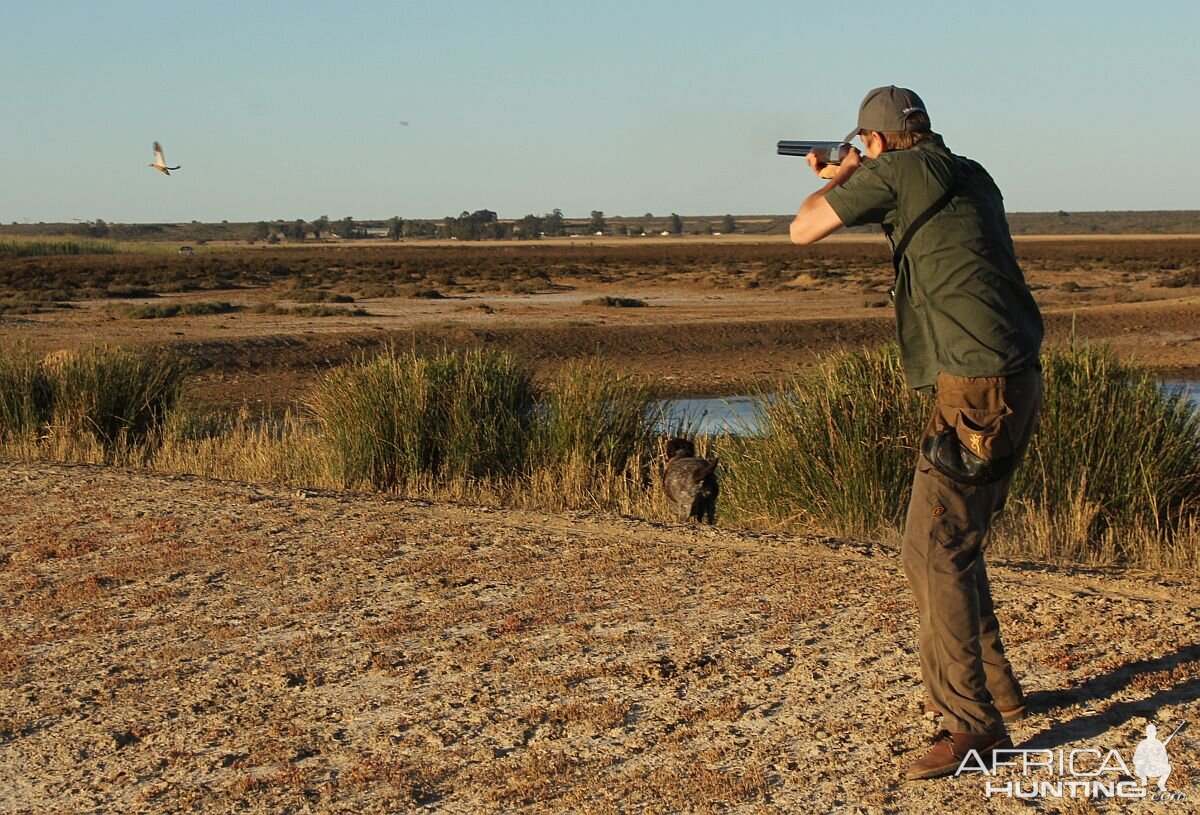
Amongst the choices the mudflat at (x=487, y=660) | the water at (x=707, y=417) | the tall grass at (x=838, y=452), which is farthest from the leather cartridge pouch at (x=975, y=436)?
the water at (x=707, y=417)

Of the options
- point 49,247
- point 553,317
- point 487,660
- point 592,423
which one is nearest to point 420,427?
point 592,423

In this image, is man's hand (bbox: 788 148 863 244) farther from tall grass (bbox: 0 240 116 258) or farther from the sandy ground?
tall grass (bbox: 0 240 116 258)

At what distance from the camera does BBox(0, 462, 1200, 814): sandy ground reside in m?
4.97

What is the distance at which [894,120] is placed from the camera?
16.5 ft

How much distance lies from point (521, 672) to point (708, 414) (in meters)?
14.6

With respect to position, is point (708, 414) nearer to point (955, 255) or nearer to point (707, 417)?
point (707, 417)

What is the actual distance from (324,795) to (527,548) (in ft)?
12.2

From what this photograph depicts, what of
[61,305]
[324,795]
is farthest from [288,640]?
[61,305]

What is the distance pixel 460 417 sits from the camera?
12836 millimetres

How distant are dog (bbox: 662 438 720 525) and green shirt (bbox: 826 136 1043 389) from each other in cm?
502

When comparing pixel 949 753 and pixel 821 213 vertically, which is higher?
pixel 821 213

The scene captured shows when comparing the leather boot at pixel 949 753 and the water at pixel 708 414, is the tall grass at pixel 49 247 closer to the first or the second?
the water at pixel 708 414

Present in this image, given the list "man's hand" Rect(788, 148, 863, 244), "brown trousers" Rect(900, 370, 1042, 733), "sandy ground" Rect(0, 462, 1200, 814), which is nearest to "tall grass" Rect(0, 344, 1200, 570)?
"sandy ground" Rect(0, 462, 1200, 814)

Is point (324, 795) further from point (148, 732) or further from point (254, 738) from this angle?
point (148, 732)
